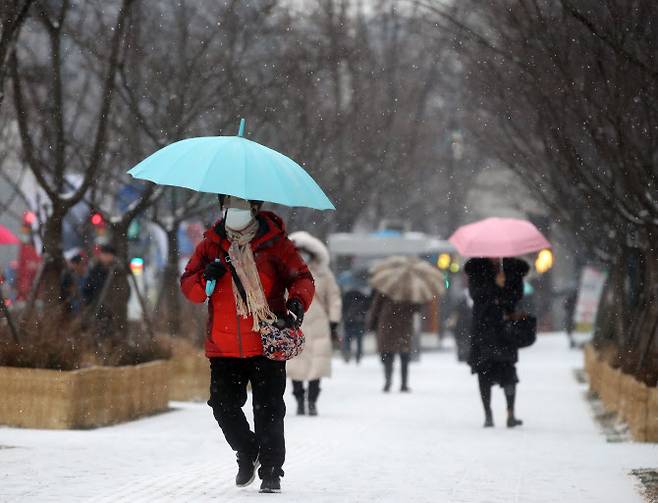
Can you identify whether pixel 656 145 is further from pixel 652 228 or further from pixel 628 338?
pixel 628 338

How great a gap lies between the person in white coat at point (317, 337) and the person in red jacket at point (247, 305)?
289 inches

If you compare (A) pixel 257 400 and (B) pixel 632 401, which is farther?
(B) pixel 632 401

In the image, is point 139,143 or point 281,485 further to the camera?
point 139,143

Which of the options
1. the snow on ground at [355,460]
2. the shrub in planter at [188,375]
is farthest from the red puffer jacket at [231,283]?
the shrub in planter at [188,375]

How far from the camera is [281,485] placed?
31.5ft

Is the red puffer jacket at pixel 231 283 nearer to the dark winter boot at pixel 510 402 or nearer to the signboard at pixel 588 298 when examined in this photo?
the dark winter boot at pixel 510 402

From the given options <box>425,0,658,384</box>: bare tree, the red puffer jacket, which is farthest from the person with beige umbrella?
the red puffer jacket

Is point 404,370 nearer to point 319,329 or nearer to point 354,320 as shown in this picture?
point 319,329

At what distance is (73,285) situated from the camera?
19.1 meters

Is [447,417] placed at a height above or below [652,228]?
below

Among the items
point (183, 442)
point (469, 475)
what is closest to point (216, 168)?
point (469, 475)

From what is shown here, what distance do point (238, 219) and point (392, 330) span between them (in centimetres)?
1352

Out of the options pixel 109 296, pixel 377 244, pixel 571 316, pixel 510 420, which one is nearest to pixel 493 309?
pixel 510 420

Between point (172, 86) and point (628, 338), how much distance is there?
6843mm
